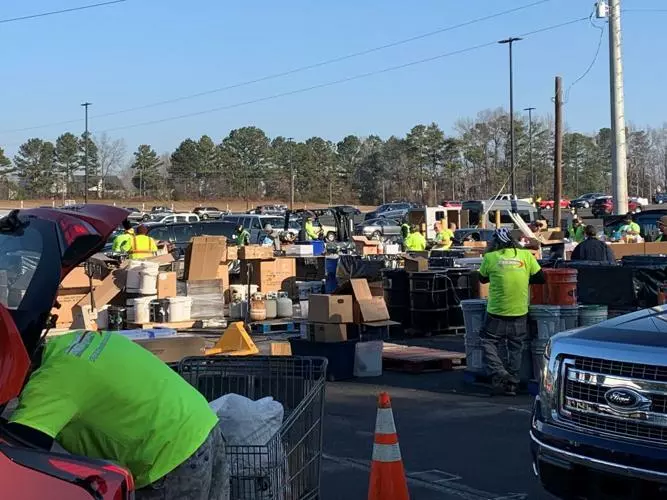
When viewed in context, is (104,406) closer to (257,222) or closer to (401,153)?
(257,222)

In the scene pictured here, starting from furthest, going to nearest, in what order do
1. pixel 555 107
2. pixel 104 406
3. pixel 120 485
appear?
pixel 555 107 < pixel 104 406 < pixel 120 485

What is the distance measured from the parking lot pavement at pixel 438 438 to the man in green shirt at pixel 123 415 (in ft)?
11.6

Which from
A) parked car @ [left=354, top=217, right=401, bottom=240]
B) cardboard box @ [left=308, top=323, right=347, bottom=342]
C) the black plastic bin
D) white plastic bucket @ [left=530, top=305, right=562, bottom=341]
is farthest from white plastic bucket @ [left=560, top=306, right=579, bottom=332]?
parked car @ [left=354, top=217, right=401, bottom=240]

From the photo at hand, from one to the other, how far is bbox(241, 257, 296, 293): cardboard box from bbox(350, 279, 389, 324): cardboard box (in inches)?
258

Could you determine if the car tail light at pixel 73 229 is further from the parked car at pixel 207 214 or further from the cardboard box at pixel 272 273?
the parked car at pixel 207 214

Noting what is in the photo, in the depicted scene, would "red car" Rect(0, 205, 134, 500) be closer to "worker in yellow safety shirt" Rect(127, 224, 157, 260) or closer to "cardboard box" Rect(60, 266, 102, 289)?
"cardboard box" Rect(60, 266, 102, 289)

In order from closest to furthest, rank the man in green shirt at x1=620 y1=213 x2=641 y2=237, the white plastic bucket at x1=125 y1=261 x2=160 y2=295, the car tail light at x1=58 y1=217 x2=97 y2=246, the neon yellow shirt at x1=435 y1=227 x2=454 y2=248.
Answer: the car tail light at x1=58 y1=217 x2=97 y2=246 < the white plastic bucket at x1=125 y1=261 x2=160 y2=295 < the man in green shirt at x1=620 y1=213 x2=641 y2=237 < the neon yellow shirt at x1=435 y1=227 x2=454 y2=248

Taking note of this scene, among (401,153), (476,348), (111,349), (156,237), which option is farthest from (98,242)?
(401,153)

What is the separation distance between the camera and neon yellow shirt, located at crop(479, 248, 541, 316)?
10445 millimetres

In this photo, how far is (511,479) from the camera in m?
7.19

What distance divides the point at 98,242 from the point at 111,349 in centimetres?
46

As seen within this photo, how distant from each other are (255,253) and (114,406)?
627 inches

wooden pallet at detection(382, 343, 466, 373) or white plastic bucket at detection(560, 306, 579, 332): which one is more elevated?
white plastic bucket at detection(560, 306, 579, 332)

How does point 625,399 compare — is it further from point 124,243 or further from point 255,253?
point 124,243
